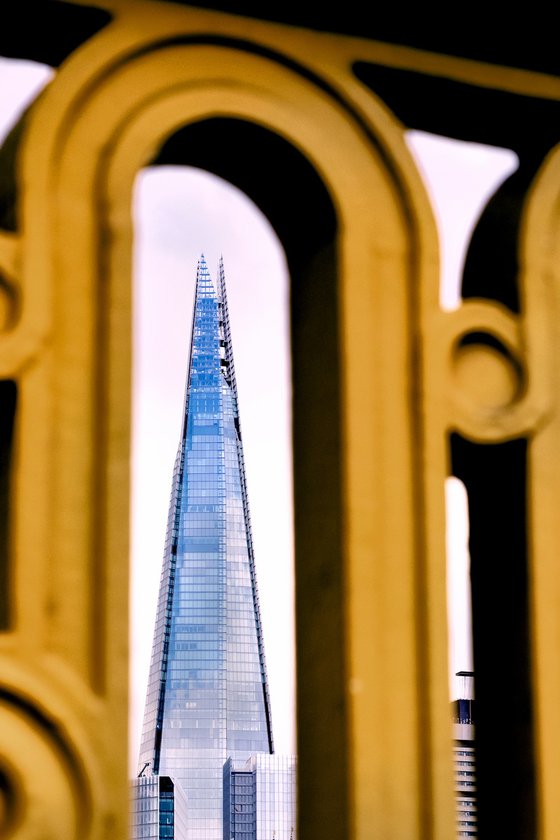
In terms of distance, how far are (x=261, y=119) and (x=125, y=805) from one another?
6.78 feet

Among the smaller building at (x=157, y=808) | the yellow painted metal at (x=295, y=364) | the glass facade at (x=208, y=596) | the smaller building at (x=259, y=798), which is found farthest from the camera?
the glass facade at (x=208, y=596)

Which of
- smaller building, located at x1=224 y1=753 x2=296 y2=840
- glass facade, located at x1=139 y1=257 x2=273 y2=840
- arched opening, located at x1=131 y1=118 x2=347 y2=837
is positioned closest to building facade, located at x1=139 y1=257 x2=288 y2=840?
glass facade, located at x1=139 y1=257 x2=273 y2=840

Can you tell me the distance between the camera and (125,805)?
427cm

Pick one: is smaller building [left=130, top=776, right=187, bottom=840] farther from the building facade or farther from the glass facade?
the glass facade

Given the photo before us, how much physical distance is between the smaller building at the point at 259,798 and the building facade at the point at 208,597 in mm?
6412

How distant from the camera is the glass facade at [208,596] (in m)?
159

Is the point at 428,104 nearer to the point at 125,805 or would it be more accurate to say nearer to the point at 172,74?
the point at 172,74

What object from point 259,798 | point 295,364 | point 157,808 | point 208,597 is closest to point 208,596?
point 208,597

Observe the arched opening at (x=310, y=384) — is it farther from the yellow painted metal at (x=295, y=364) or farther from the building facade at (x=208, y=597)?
the building facade at (x=208, y=597)

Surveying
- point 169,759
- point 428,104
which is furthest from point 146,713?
point 428,104

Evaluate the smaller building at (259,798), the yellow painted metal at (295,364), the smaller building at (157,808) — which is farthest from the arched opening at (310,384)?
the smaller building at (259,798)

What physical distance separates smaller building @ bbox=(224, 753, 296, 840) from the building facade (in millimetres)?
6412

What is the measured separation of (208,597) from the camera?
161 metres

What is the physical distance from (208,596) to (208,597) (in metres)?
0.10
